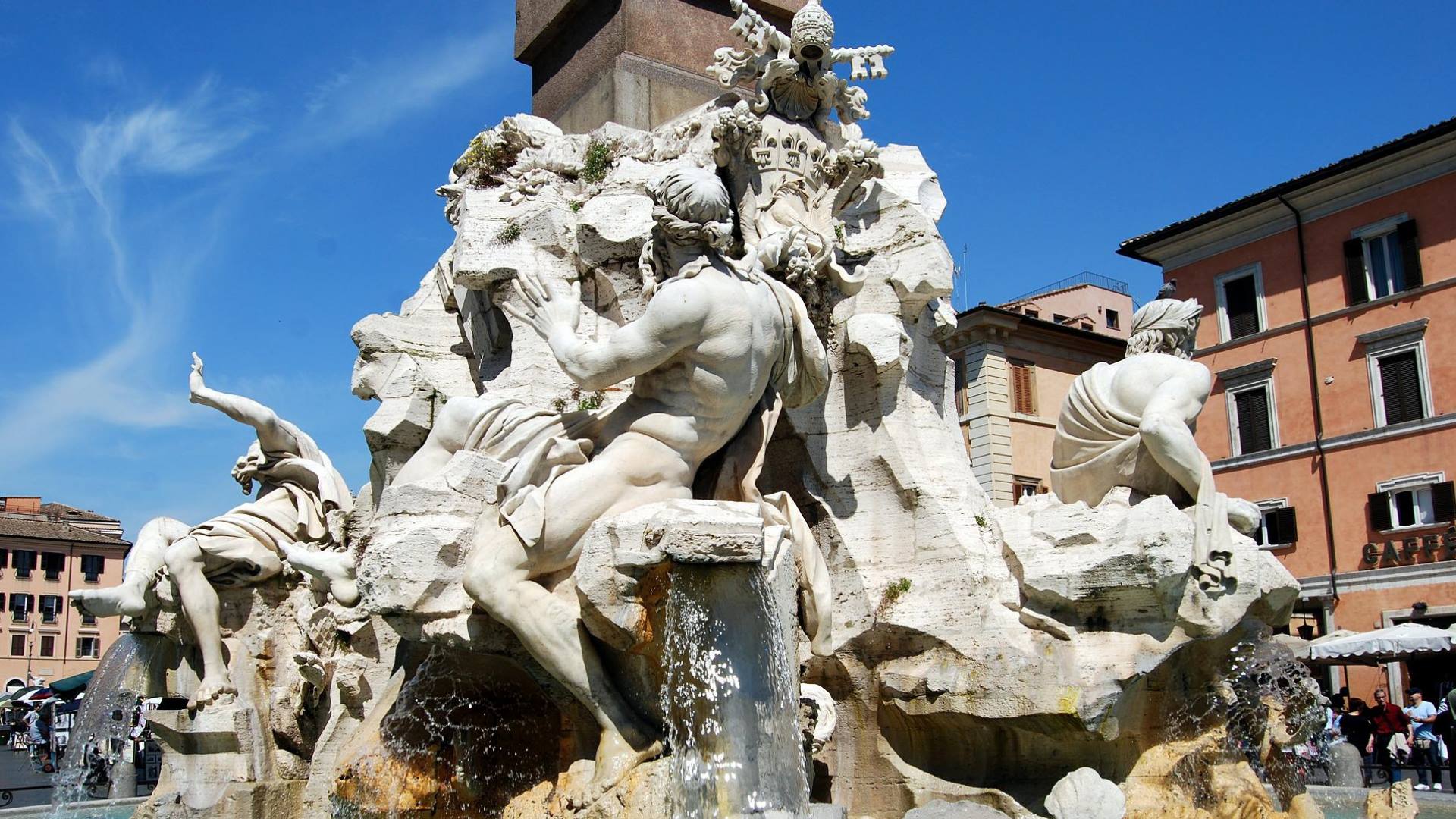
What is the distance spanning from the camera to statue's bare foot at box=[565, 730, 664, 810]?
5.92 metres

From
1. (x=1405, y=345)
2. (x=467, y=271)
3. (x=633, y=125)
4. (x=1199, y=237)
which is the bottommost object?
(x=467, y=271)

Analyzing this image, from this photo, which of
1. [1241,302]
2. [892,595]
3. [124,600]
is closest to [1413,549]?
[1241,302]

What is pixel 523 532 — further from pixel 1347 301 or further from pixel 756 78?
pixel 1347 301

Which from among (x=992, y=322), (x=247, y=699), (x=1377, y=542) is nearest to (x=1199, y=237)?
(x=992, y=322)

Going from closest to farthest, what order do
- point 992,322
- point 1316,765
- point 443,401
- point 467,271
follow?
point 467,271 → point 443,401 → point 1316,765 → point 992,322

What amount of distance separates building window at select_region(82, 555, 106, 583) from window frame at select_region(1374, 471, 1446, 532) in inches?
1781

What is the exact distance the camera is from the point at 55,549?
173 ft

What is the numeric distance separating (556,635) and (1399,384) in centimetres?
2618

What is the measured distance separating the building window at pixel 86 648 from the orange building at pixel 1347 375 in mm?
43369

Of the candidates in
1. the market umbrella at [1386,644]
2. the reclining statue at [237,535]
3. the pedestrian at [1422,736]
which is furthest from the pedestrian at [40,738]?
the market umbrella at [1386,644]

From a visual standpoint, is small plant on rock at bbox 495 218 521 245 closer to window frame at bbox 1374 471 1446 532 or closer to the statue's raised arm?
the statue's raised arm

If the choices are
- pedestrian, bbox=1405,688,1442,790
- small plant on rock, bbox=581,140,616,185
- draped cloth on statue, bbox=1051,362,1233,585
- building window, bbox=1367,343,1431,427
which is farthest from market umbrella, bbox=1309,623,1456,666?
small plant on rock, bbox=581,140,616,185

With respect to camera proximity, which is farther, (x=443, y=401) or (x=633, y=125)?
(x=633, y=125)

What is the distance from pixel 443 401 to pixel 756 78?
2.96 m
